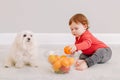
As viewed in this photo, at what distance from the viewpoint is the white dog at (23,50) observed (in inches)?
79.2

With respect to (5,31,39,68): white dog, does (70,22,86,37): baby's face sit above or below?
above

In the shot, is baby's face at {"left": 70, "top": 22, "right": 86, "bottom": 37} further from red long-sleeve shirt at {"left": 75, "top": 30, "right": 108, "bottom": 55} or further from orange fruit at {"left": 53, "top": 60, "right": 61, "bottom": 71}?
orange fruit at {"left": 53, "top": 60, "right": 61, "bottom": 71}

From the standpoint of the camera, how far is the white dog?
6.60 ft

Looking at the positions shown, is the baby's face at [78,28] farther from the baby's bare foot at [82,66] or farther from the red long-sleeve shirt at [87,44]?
the baby's bare foot at [82,66]

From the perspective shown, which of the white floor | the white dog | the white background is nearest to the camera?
the white floor

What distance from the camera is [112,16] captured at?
120 inches

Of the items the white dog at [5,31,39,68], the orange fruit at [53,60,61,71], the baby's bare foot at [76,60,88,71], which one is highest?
the white dog at [5,31,39,68]

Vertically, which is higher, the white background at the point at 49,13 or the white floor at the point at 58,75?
the white background at the point at 49,13

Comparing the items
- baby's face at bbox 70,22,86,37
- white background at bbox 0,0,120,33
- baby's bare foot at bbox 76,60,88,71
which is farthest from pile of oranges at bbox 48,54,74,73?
white background at bbox 0,0,120,33

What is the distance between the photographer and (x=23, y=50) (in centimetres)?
203

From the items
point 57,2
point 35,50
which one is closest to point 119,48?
point 57,2

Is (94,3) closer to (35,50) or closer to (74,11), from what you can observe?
(74,11)

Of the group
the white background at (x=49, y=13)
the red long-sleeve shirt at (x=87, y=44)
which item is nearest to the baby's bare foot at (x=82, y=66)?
the red long-sleeve shirt at (x=87, y=44)

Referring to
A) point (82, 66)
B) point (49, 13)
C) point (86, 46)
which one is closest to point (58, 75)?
point (82, 66)
